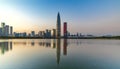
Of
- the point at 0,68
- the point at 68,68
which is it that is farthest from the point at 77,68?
the point at 0,68

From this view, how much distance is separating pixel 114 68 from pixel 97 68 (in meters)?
1.45

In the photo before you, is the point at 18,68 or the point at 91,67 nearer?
the point at 18,68

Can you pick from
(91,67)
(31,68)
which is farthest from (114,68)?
(31,68)

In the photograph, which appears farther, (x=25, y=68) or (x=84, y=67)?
(x=84, y=67)

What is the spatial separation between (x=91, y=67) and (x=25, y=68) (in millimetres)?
5465

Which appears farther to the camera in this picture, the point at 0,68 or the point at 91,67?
the point at 91,67

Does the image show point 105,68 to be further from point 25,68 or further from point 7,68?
point 7,68

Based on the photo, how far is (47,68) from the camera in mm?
15359

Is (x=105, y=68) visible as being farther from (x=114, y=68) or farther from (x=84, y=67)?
(x=84, y=67)

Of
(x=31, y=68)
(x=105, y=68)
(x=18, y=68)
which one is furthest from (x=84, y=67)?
(x=18, y=68)

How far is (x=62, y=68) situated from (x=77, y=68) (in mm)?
1227

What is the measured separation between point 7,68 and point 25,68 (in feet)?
4.64

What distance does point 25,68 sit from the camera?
50.0 feet

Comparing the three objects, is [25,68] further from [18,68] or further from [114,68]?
[114,68]
